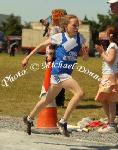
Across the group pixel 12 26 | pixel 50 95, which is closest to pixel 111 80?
pixel 50 95

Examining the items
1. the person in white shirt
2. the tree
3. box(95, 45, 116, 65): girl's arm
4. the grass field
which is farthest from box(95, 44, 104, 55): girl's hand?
the tree

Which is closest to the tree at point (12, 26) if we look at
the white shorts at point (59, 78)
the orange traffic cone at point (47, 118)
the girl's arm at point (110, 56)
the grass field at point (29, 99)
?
the grass field at point (29, 99)

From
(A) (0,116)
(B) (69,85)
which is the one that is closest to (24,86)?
(A) (0,116)

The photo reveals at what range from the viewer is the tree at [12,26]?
Result: 101 metres

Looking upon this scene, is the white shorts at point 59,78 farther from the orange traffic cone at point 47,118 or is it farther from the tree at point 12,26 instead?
the tree at point 12,26

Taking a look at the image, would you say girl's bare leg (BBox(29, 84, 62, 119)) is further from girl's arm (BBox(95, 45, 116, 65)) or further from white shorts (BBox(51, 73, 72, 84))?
girl's arm (BBox(95, 45, 116, 65))

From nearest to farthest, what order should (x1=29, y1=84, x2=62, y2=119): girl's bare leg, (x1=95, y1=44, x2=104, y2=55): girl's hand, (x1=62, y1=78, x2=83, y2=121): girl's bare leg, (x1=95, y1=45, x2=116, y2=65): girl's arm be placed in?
(x1=62, y1=78, x2=83, y2=121): girl's bare leg → (x1=29, y1=84, x2=62, y2=119): girl's bare leg → (x1=95, y1=44, x2=104, y2=55): girl's hand → (x1=95, y1=45, x2=116, y2=65): girl's arm

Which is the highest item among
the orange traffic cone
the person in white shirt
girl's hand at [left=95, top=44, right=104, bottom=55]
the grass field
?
girl's hand at [left=95, top=44, right=104, bottom=55]

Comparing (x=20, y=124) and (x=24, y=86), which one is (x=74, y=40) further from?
(x=24, y=86)

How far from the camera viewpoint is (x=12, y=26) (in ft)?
333

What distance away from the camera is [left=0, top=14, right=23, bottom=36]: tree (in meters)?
101

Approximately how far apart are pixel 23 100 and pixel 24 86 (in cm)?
455

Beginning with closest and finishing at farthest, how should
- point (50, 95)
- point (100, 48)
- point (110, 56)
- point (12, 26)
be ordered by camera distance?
point (50, 95), point (100, 48), point (110, 56), point (12, 26)

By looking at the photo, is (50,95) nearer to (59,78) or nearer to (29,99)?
(59,78)
